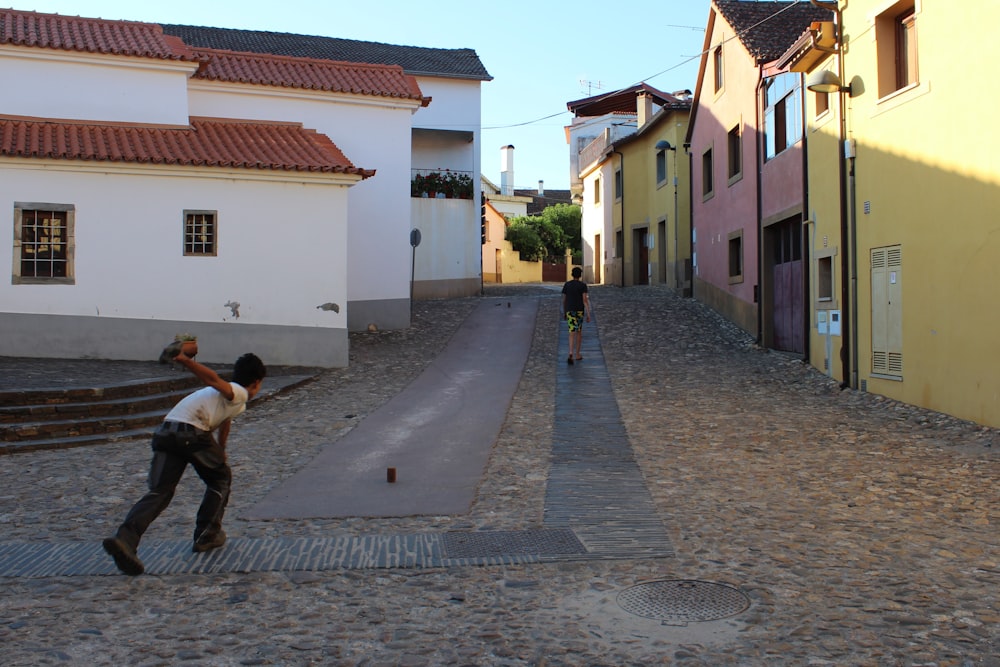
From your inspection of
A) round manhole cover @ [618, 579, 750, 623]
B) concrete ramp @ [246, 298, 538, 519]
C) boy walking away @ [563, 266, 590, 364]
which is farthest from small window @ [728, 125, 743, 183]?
round manhole cover @ [618, 579, 750, 623]

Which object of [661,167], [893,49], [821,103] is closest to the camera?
[893,49]

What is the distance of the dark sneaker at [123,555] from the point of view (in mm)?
5328

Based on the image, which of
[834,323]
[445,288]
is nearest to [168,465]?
[834,323]

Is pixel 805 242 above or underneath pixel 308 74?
underneath

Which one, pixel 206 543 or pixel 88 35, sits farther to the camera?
pixel 88 35

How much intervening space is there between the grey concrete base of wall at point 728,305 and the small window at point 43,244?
13.0m

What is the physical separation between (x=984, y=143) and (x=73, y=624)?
32.7ft

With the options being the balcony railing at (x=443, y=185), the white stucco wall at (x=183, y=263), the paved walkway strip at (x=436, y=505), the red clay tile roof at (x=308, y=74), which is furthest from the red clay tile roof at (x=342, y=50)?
the paved walkway strip at (x=436, y=505)

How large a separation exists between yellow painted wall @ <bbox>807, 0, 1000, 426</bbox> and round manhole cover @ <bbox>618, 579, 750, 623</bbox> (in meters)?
6.30

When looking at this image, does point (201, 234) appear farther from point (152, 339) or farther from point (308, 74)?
point (308, 74)

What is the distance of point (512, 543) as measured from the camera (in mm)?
6148

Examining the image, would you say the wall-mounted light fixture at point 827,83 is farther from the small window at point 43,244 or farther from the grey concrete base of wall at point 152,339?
the small window at point 43,244

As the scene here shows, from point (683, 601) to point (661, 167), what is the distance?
27.2m

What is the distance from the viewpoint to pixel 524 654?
14.0 ft
